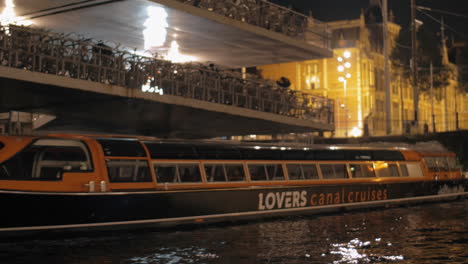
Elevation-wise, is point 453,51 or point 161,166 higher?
point 453,51

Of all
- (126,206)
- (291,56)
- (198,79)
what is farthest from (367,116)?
(126,206)

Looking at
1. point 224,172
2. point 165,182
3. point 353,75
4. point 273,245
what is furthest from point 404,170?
point 353,75

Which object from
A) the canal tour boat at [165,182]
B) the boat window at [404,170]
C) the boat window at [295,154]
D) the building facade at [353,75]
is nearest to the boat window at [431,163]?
the boat window at [404,170]

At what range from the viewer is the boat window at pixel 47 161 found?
15.8 meters

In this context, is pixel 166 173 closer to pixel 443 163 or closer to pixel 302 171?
pixel 302 171

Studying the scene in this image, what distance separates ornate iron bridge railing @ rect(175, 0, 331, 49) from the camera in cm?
2783

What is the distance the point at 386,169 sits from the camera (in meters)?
26.4

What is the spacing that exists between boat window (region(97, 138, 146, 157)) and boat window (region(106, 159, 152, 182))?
18 cm

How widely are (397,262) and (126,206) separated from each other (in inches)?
270

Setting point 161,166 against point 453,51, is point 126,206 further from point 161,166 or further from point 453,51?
point 453,51

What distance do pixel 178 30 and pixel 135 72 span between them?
14.1 feet

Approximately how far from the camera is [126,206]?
1703 centimetres

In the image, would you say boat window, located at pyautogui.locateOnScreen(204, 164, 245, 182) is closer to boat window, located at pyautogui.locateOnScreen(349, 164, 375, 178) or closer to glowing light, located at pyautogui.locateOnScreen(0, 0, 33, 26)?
boat window, located at pyautogui.locateOnScreen(349, 164, 375, 178)

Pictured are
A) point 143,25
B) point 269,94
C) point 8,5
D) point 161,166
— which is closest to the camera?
point 161,166
